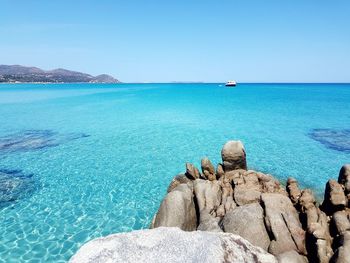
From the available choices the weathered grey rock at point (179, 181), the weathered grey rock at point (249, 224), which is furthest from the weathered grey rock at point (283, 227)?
the weathered grey rock at point (179, 181)

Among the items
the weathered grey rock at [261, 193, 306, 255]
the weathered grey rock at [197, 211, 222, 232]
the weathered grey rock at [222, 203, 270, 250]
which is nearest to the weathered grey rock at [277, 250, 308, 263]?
the weathered grey rock at [261, 193, 306, 255]

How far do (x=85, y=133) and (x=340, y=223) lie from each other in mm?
32990

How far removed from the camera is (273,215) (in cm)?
1154

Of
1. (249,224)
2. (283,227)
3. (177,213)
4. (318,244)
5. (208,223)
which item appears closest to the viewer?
(318,244)

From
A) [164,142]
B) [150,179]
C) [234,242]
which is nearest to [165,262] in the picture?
[234,242]

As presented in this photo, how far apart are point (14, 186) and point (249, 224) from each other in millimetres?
16375

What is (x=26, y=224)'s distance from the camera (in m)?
15.3

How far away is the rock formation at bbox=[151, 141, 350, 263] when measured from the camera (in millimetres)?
10133

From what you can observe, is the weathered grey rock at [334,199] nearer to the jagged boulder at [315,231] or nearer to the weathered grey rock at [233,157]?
the jagged boulder at [315,231]

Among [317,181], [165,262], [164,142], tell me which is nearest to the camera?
[165,262]

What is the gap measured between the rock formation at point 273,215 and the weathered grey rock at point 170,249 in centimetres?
386

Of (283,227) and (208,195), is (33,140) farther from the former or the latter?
(283,227)

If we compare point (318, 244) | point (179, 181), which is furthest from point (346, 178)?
point (179, 181)

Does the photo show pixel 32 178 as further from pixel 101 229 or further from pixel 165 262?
pixel 165 262
